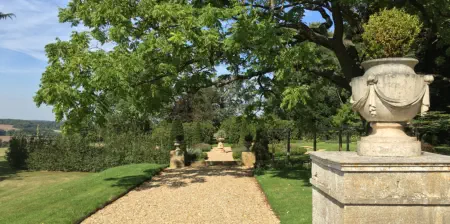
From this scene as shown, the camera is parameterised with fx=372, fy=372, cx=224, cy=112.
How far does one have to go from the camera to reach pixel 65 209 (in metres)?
8.53

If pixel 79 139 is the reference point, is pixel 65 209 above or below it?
below

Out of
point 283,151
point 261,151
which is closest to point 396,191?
point 261,151

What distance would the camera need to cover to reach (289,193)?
9.85m

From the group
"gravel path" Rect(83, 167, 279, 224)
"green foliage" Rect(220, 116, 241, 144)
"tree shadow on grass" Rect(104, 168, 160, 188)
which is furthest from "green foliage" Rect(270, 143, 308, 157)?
"tree shadow on grass" Rect(104, 168, 160, 188)

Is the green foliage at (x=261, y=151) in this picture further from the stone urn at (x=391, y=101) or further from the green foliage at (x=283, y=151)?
the stone urn at (x=391, y=101)

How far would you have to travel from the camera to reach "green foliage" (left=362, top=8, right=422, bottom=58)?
4.63m

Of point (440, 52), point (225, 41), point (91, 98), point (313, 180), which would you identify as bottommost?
point (313, 180)

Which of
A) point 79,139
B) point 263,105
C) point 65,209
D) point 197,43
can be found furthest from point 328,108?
point 65,209

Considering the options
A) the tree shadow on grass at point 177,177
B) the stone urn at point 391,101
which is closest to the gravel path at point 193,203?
the tree shadow on grass at point 177,177

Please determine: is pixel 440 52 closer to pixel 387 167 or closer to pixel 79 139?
pixel 387 167

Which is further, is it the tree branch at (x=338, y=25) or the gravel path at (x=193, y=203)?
the tree branch at (x=338, y=25)

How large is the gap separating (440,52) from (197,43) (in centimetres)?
1346

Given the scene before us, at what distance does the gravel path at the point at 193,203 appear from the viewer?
8.12 meters

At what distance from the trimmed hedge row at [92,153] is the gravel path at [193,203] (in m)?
5.85
